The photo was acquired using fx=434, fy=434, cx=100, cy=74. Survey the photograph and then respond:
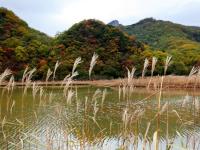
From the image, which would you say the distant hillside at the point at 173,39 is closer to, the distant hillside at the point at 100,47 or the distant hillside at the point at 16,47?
the distant hillside at the point at 100,47

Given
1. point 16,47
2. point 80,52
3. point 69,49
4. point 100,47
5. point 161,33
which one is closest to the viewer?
point 16,47

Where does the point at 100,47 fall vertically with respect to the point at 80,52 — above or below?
above

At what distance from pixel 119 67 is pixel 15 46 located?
995cm

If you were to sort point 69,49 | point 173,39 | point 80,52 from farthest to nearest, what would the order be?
point 173,39 < point 69,49 < point 80,52

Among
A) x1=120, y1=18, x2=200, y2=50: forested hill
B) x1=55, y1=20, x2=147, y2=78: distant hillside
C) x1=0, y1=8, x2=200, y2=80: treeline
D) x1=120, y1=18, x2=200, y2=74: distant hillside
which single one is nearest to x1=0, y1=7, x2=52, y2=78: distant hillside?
x1=0, y1=8, x2=200, y2=80: treeline

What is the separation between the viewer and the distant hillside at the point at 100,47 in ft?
126

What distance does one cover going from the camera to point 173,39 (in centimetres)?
6419

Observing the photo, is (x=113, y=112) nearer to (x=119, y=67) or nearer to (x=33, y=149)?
(x=33, y=149)

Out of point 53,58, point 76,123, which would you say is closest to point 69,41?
point 53,58

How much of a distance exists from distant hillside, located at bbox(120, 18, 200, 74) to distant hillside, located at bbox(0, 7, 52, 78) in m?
12.7

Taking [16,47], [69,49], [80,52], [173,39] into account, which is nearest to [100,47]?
[80,52]

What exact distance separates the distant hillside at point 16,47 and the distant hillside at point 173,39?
1266cm

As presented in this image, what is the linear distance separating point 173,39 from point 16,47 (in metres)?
31.2

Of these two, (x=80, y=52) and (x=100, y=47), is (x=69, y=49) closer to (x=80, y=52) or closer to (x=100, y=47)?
(x=80, y=52)
